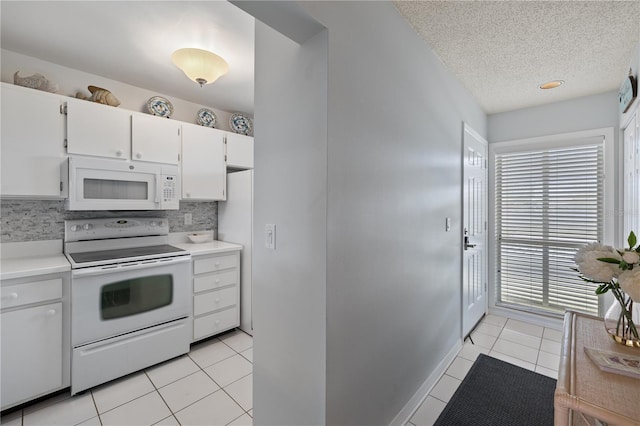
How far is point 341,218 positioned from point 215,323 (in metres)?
2.20

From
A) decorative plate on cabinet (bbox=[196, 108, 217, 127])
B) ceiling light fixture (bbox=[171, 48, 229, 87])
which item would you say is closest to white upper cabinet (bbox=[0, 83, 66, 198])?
ceiling light fixture (bbox=[171, 48, 229, 87])

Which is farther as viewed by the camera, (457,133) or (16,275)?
(457,133)

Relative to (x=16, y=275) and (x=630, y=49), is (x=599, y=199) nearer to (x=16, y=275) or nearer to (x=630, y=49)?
(x=630, y=49)

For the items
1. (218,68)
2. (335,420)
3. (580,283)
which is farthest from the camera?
(580,283)

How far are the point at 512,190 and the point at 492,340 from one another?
1684 millimetres

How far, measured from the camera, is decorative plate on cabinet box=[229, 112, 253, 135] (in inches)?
135

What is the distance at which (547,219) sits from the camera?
10.2 feet

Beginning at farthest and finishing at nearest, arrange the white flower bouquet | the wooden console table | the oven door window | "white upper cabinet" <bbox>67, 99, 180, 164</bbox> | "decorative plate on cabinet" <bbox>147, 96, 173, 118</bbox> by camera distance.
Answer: "decorative plate on cabinet" <bbox>147, 96, 173, 118</bbox> → "white upper cabinet" <bbox>67, 99, 180, 164</bbox> → the oven door window → the white flower bouquet → the wooden console table

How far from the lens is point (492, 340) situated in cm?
279

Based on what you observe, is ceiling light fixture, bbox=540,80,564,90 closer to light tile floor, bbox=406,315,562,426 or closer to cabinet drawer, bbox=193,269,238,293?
light tile floor, bbox=406,315,562,426

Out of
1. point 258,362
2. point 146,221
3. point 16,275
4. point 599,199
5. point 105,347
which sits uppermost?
point 599,199

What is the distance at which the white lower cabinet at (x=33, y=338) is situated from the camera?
1781mm

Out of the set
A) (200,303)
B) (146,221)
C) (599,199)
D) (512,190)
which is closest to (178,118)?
(146,221)

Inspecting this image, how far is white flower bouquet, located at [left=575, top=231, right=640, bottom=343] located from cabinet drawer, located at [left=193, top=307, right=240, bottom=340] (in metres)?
2.79
